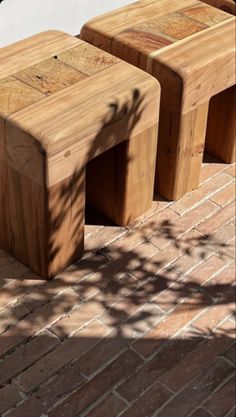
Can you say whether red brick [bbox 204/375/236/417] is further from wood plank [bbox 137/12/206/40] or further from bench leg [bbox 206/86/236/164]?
wood plank [bbox 137/12/206/40]

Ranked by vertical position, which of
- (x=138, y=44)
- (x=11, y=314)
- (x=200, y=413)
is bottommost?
(x=200, y=413)

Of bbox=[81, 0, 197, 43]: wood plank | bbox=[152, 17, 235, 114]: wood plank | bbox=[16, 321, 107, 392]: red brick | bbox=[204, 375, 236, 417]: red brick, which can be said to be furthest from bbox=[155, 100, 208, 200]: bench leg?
bbox=[204, 375, 236, 417]: red brick

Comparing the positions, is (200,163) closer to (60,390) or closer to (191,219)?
(191,219)

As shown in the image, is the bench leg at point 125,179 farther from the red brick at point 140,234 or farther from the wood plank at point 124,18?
the wood plank at point 124,18

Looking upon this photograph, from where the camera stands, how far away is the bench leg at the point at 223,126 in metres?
6.58

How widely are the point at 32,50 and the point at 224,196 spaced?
2.03m

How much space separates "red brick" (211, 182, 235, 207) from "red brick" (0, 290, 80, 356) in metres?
1.61

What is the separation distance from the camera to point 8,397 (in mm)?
4883

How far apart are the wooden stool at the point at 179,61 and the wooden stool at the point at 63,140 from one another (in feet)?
0.91

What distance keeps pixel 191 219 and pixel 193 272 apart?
1.98 feet

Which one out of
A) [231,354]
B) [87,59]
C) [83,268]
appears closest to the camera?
[231,354]

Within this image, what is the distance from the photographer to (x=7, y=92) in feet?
17.4

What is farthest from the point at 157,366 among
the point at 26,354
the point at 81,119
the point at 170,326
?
the point at 81,119

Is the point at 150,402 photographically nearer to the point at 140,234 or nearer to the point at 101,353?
the point at 101,353
